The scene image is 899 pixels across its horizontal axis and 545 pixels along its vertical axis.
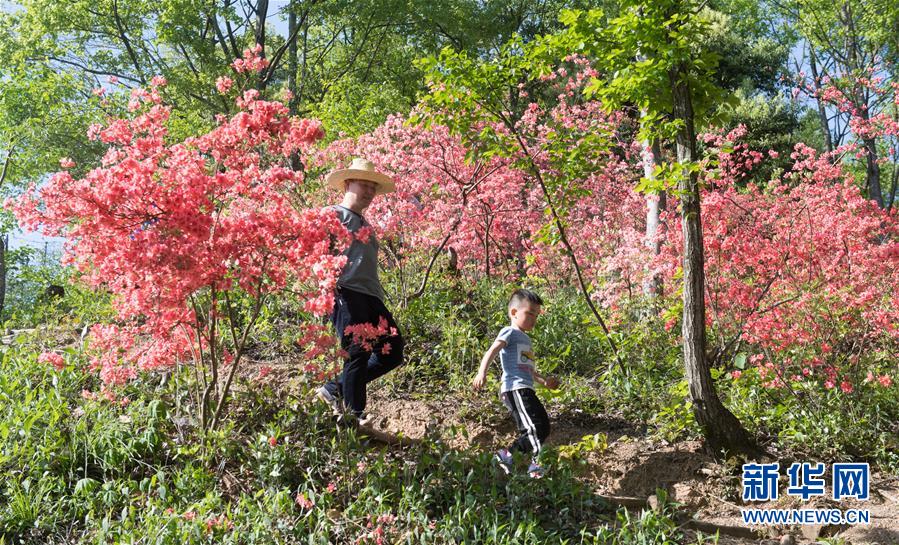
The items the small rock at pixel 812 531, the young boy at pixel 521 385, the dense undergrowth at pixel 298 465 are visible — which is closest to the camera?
the dense undergrowth at pixel 298 465

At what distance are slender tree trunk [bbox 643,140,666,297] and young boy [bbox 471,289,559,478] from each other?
119 inches

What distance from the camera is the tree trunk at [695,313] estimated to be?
14.6ft

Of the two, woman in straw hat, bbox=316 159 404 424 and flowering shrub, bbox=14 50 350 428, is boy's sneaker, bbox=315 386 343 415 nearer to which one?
woman in straw hat, bbox=316 159 404 424

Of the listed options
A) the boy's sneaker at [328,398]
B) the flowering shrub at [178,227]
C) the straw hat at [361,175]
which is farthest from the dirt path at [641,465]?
the straw hat at [361,175]

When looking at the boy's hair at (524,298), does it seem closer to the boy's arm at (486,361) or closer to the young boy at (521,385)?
the young boy at (521,385)

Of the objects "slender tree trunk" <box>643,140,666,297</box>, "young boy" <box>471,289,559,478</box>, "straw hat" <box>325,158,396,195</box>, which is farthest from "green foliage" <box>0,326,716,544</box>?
"slender tree trunk" <box>643,140,666,297</box>

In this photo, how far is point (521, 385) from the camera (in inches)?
158

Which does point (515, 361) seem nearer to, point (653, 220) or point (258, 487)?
point (258, 487)

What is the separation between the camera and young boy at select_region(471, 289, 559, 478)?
3949mm

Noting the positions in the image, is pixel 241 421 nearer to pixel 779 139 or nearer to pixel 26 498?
pixel 26 498

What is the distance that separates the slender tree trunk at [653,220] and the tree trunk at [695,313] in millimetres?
2202

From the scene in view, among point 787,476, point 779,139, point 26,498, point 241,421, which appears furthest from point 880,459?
point 779,139

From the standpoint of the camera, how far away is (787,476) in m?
4.36

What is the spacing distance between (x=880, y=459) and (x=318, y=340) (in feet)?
12.5
